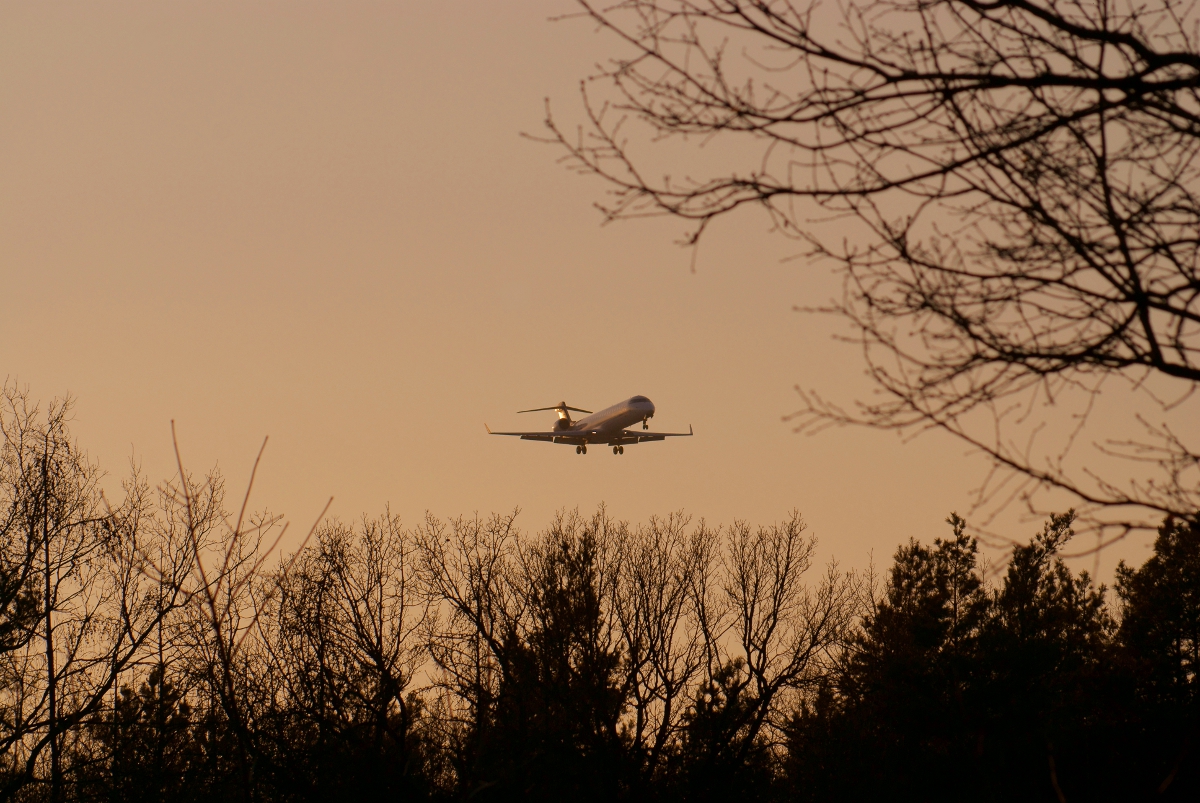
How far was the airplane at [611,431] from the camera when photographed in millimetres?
52844

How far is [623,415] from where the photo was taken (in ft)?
174

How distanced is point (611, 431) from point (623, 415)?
200 cm

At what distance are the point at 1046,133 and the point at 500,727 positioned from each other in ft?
82.5

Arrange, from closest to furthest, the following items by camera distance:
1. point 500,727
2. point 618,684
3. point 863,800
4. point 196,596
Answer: point 196,596 < point 500,727 < point 618,684 < point 863,800

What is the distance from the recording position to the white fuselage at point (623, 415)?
52625mm

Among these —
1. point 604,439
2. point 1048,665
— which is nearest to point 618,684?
point 1048,665

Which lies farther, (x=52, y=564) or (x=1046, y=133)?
(x=52, y=564)

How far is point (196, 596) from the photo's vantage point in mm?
5285

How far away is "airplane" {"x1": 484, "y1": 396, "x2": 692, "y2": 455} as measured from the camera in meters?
52.8

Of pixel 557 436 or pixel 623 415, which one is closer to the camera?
pixel 623 415

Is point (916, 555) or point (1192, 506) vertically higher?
point (916, 555)

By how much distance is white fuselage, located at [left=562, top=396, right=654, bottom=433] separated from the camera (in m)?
52.6

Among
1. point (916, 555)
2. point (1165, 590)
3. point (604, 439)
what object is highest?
point (604, 439)

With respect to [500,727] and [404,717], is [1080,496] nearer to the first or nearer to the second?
[404,717]
